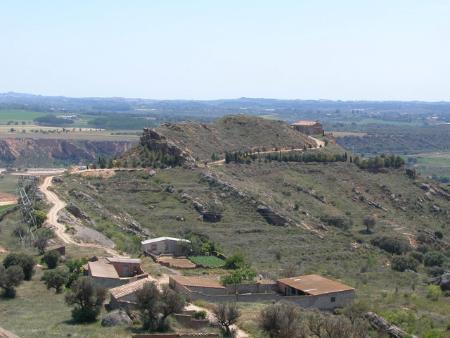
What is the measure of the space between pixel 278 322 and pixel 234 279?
11670 mm

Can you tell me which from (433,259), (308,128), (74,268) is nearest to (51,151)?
(308,128)

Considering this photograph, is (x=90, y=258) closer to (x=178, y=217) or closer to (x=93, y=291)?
(x=93, y=291)

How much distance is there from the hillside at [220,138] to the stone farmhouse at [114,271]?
4878cm

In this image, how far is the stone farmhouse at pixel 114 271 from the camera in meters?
38.5

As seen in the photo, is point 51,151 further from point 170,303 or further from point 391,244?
point 170,303

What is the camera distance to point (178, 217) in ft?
237

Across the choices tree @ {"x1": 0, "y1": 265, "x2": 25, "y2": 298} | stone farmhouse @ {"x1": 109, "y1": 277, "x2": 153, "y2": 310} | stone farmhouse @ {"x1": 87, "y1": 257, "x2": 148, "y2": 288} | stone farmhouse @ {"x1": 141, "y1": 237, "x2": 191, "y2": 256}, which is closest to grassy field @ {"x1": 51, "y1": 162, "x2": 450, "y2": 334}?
stone farmhouse @ {"x1": 141, "y1": 237, "x2": 191, "y2": 256}

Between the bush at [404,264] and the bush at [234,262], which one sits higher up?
the bush at [234,262]

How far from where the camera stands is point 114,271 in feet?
133

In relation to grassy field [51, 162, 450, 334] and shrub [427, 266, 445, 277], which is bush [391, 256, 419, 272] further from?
shrub [427, 266, 445, 277]

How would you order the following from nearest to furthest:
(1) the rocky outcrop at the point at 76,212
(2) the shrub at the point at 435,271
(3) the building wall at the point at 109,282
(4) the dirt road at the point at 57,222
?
(3) the building wall at the point at 109,282, (4) the dirt road at the point at 57,222, (2) the shrub at the point at 435,271, (1) the rocky outcrop at the point at 76,212

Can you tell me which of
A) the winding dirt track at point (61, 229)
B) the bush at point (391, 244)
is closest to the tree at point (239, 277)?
the winding dirt track at point (61, 229)

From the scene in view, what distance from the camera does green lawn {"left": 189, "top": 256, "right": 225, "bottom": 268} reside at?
49.5 meters

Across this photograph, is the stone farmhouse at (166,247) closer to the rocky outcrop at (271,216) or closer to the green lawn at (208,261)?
the green lawn at (208,261)
